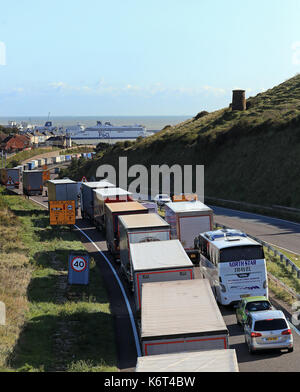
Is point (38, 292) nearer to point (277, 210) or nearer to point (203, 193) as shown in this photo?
point (277, 210)

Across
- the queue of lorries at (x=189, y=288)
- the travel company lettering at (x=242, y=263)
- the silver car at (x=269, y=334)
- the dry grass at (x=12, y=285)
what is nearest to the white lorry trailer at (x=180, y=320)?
the queue of lorries at (x=189, y=288)

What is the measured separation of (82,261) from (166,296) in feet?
35.0

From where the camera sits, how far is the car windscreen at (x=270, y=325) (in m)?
19.1

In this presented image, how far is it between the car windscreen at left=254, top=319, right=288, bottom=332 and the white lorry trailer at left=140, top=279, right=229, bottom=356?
2.12m

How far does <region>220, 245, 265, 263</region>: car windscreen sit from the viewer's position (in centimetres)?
2398

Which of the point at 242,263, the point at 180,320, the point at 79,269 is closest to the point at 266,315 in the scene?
the point at 180,320

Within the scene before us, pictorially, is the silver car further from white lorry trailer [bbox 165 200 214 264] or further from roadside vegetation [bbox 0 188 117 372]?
white lorry trailer [bbox 165 200 214 264]

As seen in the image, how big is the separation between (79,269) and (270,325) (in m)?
11.6

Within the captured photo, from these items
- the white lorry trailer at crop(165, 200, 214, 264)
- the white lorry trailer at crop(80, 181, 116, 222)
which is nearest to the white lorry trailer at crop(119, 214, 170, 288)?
the white lorry trailer at crop(165, 200, 214, 264)

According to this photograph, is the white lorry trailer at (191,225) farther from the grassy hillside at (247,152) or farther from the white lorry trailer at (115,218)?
the grassy hillside at (247,152)

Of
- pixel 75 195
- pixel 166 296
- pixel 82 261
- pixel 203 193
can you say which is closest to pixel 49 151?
pixel 203 193

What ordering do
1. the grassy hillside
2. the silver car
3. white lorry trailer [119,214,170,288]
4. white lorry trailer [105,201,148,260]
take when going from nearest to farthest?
the silver car
white lorry trailer [119,214,170,288]
white lorry trailer [105,201,148,260]
the grassy hillside

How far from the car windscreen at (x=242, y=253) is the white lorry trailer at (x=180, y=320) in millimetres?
5101

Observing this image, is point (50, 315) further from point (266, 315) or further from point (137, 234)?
point (266, 315)
